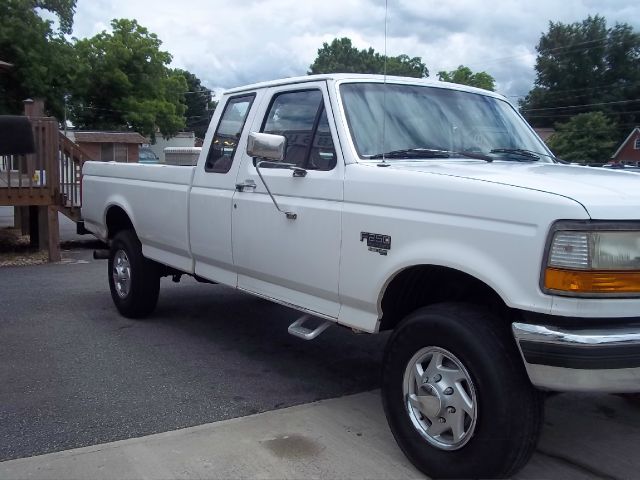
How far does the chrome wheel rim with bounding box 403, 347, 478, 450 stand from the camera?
3.33 m

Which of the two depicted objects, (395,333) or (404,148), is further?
(404,148)

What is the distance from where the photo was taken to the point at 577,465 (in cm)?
377

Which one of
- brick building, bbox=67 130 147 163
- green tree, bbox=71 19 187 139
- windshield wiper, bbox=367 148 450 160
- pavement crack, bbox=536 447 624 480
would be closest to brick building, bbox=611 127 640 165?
green tree, bbox=71 19 187 139

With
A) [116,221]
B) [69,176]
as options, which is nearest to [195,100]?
[69,176]

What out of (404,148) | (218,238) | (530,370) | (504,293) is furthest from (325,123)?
(530,370)

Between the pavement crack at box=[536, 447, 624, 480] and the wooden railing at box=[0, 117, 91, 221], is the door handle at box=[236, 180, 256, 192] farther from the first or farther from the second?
the wooden railing at box=[0, 117, 91, 221]

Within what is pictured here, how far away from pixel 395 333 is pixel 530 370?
2.62 feet

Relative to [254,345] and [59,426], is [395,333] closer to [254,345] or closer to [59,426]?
[59,426]

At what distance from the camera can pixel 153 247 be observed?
6391 millimetres

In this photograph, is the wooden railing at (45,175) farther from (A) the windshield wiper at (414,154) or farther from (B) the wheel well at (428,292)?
(B) the wheel well at (428,292)

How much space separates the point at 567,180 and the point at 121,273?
483 cm

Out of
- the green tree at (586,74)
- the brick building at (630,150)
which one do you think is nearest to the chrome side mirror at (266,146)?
the brick building at (630,150)

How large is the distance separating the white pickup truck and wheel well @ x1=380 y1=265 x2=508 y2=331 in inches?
0.4

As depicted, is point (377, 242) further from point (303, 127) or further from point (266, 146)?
point (303, 127)
